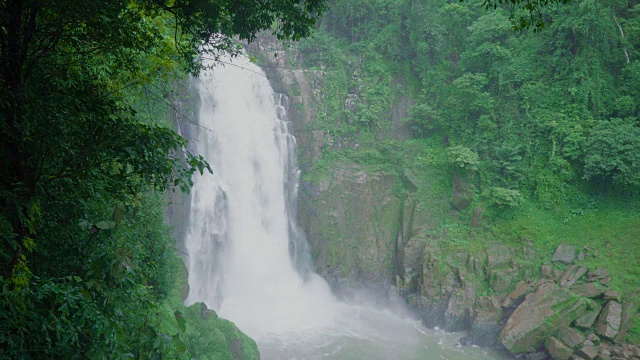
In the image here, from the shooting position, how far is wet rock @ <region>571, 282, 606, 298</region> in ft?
43.0

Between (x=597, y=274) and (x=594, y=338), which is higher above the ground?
(x=597, y=274)

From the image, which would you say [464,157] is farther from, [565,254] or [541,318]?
[541,318]

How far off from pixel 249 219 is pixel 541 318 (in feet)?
34.9

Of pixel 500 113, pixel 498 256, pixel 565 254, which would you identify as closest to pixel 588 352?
pixel 565 254

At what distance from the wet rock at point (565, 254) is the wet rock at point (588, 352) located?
125 inches

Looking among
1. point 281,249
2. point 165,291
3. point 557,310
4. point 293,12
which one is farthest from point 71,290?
point 281,249

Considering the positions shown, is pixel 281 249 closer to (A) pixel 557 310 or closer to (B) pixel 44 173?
(A) pixel 557 310

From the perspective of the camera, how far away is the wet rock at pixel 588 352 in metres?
11.9

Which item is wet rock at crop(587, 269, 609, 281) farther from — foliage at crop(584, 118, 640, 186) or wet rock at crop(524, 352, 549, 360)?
foliage at crop(584, 118, 640, 186)

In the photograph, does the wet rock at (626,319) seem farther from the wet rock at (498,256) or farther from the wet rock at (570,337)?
the wet rock at (498,256)

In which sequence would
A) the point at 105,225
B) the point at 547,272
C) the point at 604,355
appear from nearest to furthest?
the point at 105,225 → the point at 604,355 → the point at 547,272

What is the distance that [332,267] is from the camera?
59.4ft

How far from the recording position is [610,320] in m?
12.4

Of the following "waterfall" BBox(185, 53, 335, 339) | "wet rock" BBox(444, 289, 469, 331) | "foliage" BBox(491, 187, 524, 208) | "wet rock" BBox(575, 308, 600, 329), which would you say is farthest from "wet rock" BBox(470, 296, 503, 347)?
"waterfall" BBox(185, 53, 335, 339)
